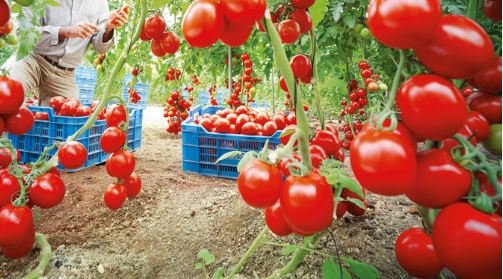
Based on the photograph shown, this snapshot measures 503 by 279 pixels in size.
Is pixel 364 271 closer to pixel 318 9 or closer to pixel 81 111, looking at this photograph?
pixel 318 9

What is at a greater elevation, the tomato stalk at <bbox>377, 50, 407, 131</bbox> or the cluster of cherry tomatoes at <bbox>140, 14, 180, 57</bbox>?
the cluster of cherry tomatoes at <bbox>140, 14, 180, 57</bbox>

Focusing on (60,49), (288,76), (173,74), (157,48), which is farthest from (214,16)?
(173,74)

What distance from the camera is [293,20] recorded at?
3.46ft

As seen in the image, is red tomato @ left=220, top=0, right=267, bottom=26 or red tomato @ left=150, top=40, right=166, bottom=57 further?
red tomato @ left=150, top=40, right=166, bottom=57

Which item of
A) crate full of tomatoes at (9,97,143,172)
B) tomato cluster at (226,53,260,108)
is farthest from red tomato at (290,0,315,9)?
tomato cluster at (226,53,260,108)

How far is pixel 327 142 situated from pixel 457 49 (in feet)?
1.97

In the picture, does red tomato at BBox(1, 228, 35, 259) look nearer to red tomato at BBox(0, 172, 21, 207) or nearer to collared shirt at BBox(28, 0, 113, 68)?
red tomato at BBox(0, 172, 21, 207)

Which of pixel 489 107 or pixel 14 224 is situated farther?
pixel 14 224

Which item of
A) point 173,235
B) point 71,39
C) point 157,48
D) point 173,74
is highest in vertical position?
point 71,39

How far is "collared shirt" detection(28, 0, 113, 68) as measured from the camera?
290 cm

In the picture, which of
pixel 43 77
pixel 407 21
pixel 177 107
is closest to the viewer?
pixel 407 21

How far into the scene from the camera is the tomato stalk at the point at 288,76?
73cm

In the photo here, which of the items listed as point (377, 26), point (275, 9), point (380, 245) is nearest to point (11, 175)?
point (275, 9)

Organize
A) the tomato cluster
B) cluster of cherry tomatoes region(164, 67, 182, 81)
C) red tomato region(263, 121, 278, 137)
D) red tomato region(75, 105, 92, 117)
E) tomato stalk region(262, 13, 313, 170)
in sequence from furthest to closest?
cluster of cherry tomatoes region(164, 67, 182, 81) → the tomato cluster → red tomato region(75, 105, 92, 117) → red tomato region(263, 121, 278, 137) → tomato stalk region(262, 13, 313, 170)
